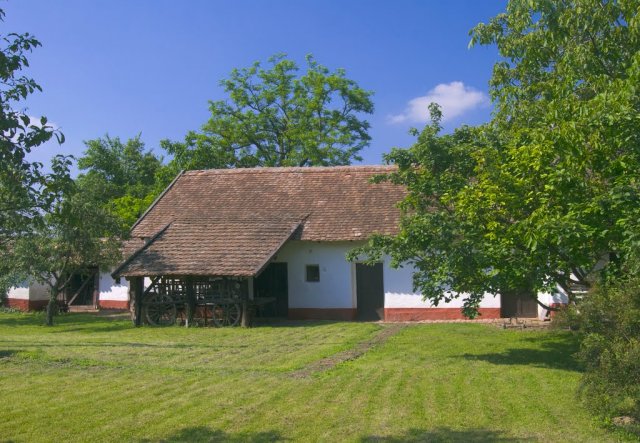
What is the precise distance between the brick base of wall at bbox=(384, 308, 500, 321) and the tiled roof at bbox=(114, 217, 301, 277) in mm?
4163

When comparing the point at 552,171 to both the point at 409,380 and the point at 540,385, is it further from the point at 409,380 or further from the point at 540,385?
the point at 409,380

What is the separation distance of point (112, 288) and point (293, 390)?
20314 millimetres

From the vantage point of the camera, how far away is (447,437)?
23.1 ft

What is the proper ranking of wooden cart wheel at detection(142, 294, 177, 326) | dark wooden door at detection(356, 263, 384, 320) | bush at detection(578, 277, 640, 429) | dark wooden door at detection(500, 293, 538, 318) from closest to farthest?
bush at detection(578, 277, 640, 429) → wooden cart wheel at detection(142, 294, 177, 326) → dark wooden door at detection(500, 293, 538, 318) → dark wooden door at detection(356, 263, 384, 320)

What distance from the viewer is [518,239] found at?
1079 centimetres

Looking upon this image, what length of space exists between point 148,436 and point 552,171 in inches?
279

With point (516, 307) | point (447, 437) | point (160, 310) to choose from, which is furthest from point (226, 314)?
point (447, 437)

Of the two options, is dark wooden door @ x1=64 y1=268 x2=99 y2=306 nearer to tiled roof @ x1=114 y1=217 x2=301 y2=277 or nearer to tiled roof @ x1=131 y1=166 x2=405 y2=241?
tiled roof @ x1=131 y1=166 x2=405 y2=241

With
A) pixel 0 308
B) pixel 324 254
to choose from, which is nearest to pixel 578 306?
pixel 324 254

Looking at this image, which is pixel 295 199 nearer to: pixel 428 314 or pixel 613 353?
pixel 428 314

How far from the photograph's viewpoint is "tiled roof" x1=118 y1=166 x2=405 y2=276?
19422 millimetres

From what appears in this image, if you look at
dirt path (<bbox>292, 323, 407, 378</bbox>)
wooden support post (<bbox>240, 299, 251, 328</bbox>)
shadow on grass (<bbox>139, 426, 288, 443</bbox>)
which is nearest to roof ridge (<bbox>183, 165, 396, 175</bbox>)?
wooden support post (<bbox>240, 299, 251, 328</bbox>)

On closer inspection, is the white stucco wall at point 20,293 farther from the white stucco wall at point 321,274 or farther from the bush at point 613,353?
the bush at point 613,353

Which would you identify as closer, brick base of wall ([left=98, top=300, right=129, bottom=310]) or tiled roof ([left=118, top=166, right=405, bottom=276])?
tiled roof ([left=118, top=166, right=405, bottom=276])
